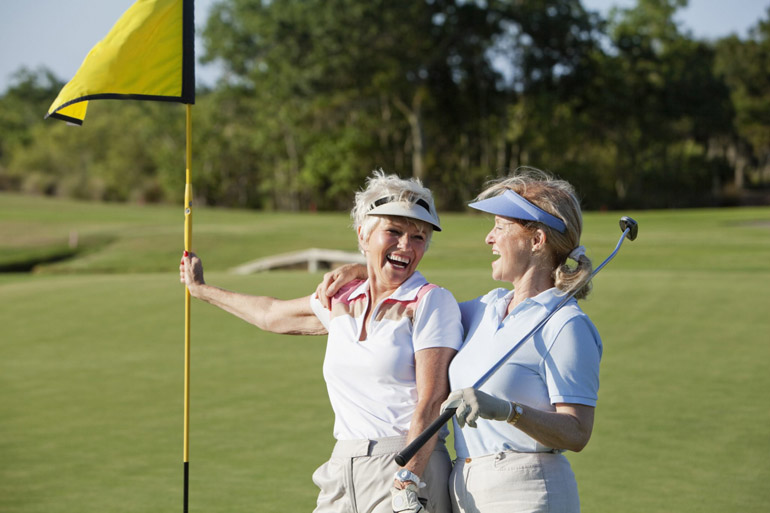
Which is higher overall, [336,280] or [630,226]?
[630,226]

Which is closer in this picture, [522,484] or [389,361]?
[522,484]

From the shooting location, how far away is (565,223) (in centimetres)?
269

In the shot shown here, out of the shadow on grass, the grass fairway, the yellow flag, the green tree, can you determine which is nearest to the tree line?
the green tree

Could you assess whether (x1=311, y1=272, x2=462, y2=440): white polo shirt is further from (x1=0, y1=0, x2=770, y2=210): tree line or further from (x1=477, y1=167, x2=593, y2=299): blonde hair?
(x1=0, y1=0, x2=770, y2=210): tree line

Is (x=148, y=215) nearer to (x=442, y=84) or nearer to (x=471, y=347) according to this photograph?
(x=442, y=84)

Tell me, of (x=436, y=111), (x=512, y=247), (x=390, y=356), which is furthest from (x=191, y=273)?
(x=436, y=111)

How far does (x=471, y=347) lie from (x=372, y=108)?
48777 mm

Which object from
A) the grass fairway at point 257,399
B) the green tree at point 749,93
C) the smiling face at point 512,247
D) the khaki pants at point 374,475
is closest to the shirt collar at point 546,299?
the smiling face at point 512,247

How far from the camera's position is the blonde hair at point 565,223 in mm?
2688

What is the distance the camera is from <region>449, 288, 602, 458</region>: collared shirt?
2.47 meters

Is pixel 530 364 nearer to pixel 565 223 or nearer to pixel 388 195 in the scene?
pixel 565 223

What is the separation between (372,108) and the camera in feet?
167

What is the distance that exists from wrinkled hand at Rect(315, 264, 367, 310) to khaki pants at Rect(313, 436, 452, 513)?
1.67ft

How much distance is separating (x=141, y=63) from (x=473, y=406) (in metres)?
2.25
